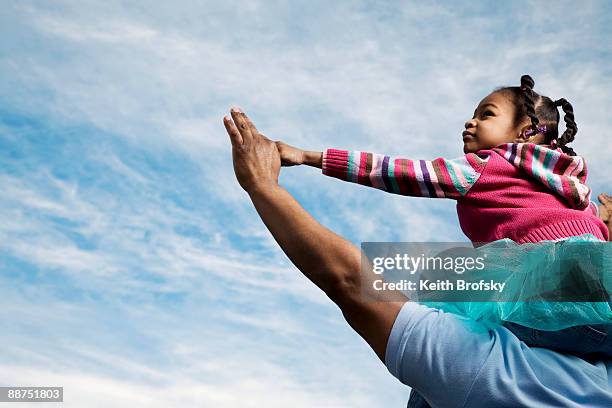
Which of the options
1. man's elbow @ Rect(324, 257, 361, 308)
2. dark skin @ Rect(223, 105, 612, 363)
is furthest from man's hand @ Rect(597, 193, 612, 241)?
man's elbow @ Rect(324, 257, 361, 308)

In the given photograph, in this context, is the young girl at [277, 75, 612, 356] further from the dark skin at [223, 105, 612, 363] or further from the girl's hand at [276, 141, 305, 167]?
the dark skin at [223, 105, 612, 363]

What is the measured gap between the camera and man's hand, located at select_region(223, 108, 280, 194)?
2.61 meters

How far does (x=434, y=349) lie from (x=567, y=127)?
2061 mm

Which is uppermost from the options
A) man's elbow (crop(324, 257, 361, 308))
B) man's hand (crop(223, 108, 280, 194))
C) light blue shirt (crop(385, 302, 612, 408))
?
man's hand (crop(223, 108, 280, 194))

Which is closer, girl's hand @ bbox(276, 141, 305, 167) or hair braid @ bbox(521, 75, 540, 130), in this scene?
girl's hand @ bbox(276, 141, 305, 167)

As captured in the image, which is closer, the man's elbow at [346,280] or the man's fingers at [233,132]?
the man's elbow at [346,280]

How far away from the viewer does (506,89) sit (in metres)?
3.97

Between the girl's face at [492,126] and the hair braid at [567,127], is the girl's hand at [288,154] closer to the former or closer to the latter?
the girl's face at [492,126]

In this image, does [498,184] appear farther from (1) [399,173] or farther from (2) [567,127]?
(2) [567,127]

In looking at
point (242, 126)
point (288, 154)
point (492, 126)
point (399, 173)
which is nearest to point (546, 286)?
point (399, 173)

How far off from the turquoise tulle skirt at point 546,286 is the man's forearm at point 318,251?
525 mm

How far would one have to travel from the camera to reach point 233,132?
9.05 ft

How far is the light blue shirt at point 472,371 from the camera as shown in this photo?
7.56 ft

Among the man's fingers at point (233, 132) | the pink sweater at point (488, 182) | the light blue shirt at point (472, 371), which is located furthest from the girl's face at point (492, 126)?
the light blue shirt at point (472, 371)
